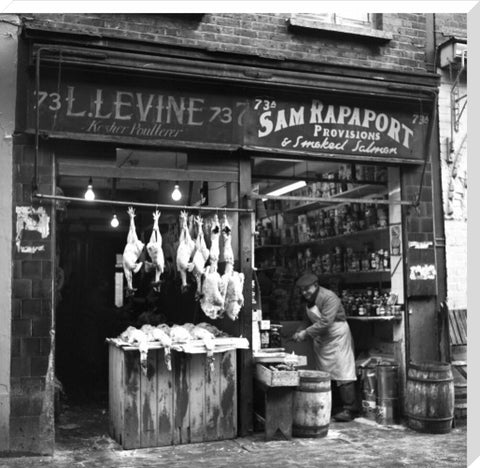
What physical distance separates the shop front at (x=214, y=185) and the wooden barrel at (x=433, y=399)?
73 cm

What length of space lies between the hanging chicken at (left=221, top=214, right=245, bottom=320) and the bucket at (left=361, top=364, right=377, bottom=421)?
8.30ft

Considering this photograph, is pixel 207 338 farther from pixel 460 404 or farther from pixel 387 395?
pixel 460 404

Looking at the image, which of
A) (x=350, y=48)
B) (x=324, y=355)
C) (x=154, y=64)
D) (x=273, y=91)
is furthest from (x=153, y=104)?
(x=324, y=355)

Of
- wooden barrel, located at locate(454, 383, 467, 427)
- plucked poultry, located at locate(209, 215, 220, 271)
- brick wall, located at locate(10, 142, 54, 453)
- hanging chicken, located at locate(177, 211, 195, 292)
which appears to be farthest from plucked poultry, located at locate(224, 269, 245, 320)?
wooden barrel, located at locate(454, 383, 467, 427)

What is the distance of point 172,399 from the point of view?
7.93 metres

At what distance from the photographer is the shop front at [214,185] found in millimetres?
7781

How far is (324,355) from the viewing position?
383 inches

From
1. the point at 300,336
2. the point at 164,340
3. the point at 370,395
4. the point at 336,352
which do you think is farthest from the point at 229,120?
the point at 370,395

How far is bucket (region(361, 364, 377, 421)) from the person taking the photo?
944cm

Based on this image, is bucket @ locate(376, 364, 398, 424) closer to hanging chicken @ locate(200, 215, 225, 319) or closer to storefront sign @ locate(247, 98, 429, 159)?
hanging chicken @ locate(200, 215, 225, 319)

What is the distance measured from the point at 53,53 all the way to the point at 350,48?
14.2 feet

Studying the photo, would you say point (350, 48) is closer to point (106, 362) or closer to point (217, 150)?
point (217, 150)

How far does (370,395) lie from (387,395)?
0.99 feet

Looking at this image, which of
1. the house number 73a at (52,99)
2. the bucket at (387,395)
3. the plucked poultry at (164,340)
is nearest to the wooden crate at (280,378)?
the plucked poultry at (164,340)
